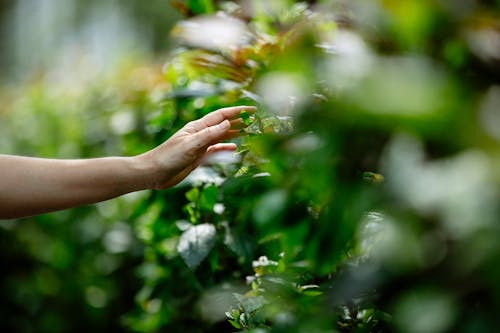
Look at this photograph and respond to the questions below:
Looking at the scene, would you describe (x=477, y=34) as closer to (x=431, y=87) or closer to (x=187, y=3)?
(x=431, y=87)

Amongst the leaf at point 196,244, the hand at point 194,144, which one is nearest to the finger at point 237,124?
the hand at point 194,144

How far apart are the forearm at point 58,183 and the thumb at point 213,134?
9.0 inches

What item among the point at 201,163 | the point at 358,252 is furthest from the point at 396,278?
the point at 201,163

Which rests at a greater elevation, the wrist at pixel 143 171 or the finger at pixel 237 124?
the finger at pixel 237 124

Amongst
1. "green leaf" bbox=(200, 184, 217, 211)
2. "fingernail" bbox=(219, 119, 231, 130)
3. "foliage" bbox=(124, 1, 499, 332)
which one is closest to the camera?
"foliage" bbox=(124, 1, 499, 332)

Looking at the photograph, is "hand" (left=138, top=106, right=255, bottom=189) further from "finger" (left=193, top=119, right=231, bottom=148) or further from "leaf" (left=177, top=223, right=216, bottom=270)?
"leaf" (left=177, top=223, right=216, bottom=270)

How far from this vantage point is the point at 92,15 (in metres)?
10.9

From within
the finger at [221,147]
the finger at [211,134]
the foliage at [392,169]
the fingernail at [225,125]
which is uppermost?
the foliage at [392,169]

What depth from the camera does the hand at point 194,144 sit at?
1685mm

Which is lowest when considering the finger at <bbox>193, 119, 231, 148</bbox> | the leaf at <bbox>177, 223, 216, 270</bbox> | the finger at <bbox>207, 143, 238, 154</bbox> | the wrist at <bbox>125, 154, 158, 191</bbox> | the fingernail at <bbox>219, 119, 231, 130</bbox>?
the leaf at <bbox>177, 223, 216, 270</bbox>

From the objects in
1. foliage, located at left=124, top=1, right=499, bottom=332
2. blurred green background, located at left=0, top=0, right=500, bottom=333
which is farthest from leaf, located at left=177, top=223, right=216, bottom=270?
foliage, located at left=124, top=1, right=499, bottom=332

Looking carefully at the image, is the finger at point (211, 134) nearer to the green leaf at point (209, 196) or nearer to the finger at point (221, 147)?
the finger at point (221, 147)

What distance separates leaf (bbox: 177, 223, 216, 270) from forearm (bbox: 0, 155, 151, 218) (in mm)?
188

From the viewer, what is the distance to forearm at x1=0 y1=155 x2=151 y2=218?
6.07 feet
